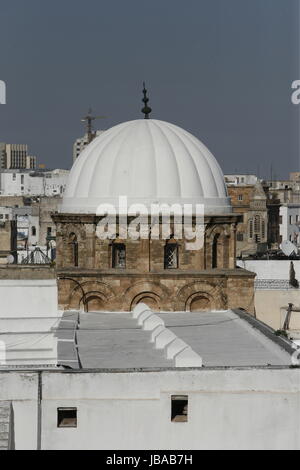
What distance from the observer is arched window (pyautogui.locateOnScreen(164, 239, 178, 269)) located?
30.1 metres

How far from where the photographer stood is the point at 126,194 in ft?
98.0

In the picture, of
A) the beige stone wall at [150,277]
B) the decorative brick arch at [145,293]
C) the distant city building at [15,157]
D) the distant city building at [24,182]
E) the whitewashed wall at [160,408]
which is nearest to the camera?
the whitewashed wall at [160,408]

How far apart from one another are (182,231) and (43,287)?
5.23m

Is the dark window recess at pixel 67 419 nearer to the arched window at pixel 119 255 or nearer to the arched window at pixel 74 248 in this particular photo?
the arched window at pixel 119 255

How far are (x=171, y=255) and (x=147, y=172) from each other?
2340mm

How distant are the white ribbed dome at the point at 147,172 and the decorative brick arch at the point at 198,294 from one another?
6.61 ft

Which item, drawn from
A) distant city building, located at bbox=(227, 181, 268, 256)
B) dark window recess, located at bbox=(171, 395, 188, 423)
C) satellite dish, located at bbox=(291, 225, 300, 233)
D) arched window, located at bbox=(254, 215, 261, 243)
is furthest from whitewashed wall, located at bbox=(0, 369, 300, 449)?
satellite dish, located at bbox=(291, 225, 300, 233)

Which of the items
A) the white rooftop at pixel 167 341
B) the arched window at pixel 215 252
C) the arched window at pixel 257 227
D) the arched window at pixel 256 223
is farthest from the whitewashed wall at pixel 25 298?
the arched window at pixel 256 223

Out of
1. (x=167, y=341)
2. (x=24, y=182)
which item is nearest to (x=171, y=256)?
(x=167, y=341)

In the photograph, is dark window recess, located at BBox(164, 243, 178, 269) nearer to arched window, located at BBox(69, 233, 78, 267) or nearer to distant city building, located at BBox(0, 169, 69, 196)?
arched window, located at BBox(69, 233, 78, 267)

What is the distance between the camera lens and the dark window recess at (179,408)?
2175 centimetres

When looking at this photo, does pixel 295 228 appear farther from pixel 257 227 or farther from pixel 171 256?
pixel 171 256

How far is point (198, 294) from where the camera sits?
30375 mm
